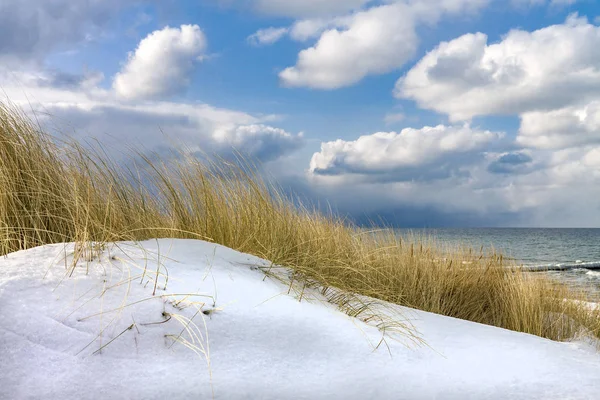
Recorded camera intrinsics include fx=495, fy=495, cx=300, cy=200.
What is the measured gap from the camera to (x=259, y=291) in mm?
2188

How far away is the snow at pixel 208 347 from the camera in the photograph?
161 cm

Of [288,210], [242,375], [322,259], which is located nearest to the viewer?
[242,375]

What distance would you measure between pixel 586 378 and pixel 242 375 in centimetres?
153

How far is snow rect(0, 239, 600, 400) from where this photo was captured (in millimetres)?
1613

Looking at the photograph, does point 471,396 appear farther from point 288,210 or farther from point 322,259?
point 288,210

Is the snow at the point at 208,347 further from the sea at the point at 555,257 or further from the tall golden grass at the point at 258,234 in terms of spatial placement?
the sea at the point at 555,257

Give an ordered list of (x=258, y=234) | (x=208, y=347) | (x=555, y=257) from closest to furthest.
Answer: (x=208, y=347) → (x=258, y=234) → (x=555, y=257)

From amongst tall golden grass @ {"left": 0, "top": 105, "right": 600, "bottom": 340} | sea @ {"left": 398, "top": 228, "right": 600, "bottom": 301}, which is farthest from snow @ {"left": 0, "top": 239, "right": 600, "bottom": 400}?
sea @ {"left": 398, "top": 228, "right": 600, "bottom": 301}

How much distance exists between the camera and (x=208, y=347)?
1.76m

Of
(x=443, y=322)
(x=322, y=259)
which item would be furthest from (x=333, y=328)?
(x=322, y=259)

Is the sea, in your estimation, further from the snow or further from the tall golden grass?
the snow

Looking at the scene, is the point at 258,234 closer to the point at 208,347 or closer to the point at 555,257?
the point at 208,347

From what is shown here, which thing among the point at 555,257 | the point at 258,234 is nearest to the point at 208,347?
the point at 258,234

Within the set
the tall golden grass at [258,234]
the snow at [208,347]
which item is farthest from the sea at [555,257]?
the snow at [208,347]
